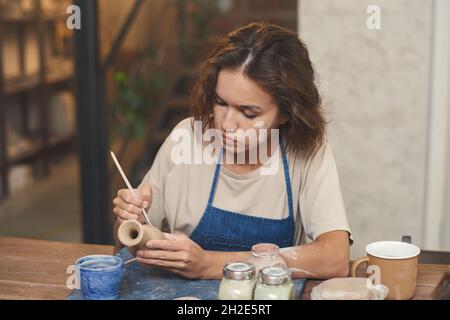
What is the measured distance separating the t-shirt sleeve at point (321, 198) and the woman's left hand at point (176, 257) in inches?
14.9

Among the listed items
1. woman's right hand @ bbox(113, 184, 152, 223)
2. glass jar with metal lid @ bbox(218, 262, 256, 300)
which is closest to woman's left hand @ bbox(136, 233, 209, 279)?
woman's right hand @ bbox(113, 184, 152, 223)

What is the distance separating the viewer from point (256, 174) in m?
2.05

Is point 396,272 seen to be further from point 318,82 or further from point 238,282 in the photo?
point 318,82

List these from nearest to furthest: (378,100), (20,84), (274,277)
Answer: (274,277)
(378,100)
(20,84)

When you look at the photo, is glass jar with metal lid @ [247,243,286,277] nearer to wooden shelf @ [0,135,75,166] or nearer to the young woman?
the young woman

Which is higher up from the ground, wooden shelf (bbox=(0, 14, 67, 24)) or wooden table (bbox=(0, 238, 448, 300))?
wooden shelf (bbox=(0, 14, 67, 24))

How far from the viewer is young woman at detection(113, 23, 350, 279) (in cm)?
188

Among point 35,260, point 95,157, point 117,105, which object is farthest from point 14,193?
point 35,260

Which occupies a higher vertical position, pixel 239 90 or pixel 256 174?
pixel 239 90

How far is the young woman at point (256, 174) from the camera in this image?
188 centimetres

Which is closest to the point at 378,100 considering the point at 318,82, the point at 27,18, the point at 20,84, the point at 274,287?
the point at 318,82

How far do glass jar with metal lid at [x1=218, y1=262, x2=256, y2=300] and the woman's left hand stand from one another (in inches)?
9.0

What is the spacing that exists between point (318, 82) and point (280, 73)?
0.82 metres

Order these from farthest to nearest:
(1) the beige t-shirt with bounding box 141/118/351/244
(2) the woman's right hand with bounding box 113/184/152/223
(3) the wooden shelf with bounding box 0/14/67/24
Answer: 1. (3) the wooden shelf with bounding box 0/14/67/24
2. (1) the beige t-shirt with bounding box 141/118/351/244
3. (2) the woman's right hand with bounding box 113/184/152/223
